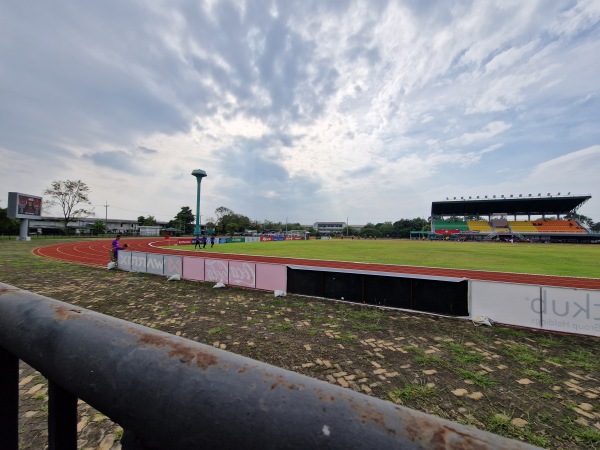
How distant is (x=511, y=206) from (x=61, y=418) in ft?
321

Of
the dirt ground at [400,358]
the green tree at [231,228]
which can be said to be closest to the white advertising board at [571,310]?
the dirt ground at [400,358]

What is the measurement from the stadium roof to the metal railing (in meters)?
92.8

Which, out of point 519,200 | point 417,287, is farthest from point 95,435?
point 519,200

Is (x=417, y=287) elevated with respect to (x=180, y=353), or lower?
lower

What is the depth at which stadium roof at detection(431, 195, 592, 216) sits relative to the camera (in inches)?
2859

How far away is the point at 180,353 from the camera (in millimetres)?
760

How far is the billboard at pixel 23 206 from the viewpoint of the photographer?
1537 inches

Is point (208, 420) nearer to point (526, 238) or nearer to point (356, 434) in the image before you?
point (356, 434)

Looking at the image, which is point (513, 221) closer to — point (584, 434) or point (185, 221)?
point (584, 434)

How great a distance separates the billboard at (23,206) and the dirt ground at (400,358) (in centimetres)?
4279

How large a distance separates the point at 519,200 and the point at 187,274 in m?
A: 88.1

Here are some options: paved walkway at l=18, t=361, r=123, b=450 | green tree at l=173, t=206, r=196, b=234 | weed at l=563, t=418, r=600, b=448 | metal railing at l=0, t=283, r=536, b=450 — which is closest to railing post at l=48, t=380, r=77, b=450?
metal railing at l=0, t=283, r=536, b=450

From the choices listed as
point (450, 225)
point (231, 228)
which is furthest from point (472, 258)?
point (231, 228)

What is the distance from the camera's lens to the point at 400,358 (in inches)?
215
